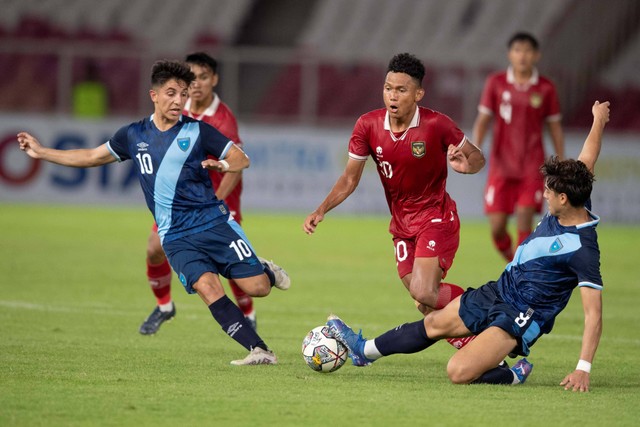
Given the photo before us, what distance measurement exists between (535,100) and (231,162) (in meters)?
5.27

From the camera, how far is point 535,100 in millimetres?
12047

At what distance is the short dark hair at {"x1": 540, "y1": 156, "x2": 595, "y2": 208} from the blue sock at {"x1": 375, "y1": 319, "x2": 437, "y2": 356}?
1230 millimetres

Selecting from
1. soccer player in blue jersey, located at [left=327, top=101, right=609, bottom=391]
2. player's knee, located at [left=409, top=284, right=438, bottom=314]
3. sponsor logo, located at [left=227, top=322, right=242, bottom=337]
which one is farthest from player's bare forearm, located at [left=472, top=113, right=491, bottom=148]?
sponsor logo, located at [left=227, top=322, right=242, bottom=337]

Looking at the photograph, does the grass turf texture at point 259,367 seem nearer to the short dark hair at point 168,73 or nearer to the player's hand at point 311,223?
the player's hand at point 311,223

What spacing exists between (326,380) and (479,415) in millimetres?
1327

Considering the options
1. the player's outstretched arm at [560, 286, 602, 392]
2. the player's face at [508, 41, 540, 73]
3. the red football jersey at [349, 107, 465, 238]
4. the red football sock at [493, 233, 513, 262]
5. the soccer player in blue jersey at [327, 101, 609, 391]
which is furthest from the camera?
the red football sock at [493, 233, 513, 262]

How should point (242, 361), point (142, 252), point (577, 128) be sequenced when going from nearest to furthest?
1. point (242, 361)
2. point (142, 252)
3. point (577, 128)

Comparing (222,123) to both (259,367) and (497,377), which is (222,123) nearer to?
(259,367)

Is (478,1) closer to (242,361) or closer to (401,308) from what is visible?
(401,308)

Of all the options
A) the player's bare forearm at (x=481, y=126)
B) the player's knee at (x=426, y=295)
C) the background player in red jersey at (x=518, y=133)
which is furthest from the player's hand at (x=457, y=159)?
the background player in red jersey at (x=518, y=133)

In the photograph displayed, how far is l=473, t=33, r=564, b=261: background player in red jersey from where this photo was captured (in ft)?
39.4

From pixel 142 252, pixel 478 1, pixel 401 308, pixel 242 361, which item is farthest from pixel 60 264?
pixel 478 1

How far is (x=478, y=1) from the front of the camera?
93.9 ft

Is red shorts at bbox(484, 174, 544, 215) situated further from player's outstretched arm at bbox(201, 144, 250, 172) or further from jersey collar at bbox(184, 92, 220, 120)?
player's outstretched arm at bbox(201, 144, 250, 172)
